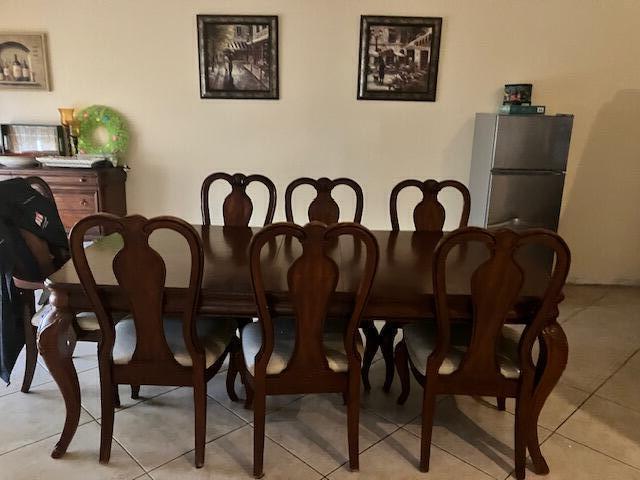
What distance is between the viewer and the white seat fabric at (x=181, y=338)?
178 cm

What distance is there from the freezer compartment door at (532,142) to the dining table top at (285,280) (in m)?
1.33

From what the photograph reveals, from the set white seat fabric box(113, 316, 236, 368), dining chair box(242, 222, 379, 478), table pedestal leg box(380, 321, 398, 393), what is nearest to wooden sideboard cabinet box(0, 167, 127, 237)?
white seat fabric box(113, 316, 236, 368)

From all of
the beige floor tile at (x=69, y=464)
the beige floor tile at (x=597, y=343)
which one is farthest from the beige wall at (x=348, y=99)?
the beige floor tile at (x=69, y=464)

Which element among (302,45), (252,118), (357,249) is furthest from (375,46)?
(357,249)

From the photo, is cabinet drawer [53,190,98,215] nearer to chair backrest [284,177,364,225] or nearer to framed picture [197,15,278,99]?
framed picture [197,15,278,99]

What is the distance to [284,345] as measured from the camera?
1.84 m

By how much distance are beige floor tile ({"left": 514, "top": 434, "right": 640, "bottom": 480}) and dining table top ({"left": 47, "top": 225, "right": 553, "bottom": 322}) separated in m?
0.65

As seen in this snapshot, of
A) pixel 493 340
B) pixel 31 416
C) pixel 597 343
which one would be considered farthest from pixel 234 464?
pixel 597 343

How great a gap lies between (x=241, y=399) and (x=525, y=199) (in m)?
2.44

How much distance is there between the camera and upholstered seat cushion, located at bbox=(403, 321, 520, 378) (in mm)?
1782

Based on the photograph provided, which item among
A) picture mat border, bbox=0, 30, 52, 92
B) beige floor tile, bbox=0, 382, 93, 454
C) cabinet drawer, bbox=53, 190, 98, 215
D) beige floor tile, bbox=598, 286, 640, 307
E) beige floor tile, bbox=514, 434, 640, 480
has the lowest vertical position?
beige floor tile, bbox=0, 382, 93, 454

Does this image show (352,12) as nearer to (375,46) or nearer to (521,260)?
(375,46)

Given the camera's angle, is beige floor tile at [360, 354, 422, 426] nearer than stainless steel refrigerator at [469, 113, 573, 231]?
Yes

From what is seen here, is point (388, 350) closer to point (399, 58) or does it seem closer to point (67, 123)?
point (399, 58)
